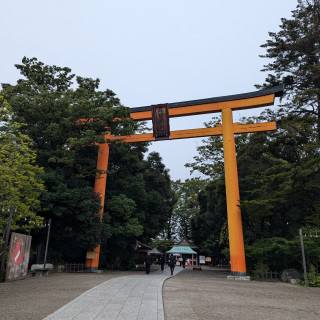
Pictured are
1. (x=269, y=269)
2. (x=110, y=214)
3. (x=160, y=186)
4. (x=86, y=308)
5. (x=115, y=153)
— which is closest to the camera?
(x=86, y=308)

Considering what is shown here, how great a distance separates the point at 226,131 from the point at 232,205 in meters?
4.53

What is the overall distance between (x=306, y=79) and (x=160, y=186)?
45.3 feet

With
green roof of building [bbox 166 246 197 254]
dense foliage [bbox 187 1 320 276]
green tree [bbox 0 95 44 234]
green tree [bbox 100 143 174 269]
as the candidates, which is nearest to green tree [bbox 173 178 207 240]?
green roof of building [bbox 166 246 197 254]

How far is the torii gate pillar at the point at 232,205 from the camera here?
14.1 meters

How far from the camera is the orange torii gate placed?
14633 millimetres

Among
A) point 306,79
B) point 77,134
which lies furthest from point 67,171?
point 306,79

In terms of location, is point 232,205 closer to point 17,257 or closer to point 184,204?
point 17,257

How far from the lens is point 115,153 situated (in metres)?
20.3

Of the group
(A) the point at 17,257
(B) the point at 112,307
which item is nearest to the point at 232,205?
(B) the point at 112,307

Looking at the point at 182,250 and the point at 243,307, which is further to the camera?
the point at 182,250

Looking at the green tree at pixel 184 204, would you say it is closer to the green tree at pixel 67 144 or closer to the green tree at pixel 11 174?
the green tree at pixel 67 144

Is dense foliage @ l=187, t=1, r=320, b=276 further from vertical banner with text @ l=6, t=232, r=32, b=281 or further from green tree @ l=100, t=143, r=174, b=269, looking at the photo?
vertical banner with text @ l=6, t=232, r=32, b=281

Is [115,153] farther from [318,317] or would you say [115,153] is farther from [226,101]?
[318,317]

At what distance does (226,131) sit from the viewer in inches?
648
